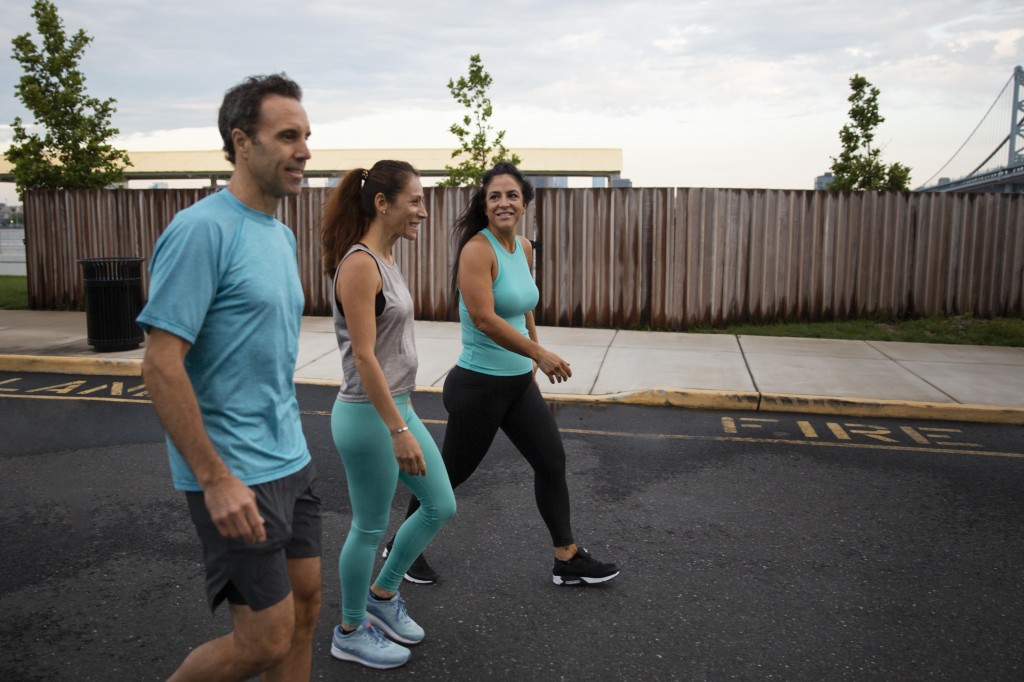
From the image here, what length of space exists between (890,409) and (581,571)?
4655mm

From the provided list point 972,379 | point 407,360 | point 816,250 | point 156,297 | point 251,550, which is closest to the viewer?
point 156,297

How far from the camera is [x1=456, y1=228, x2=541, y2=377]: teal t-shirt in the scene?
386 centimetres

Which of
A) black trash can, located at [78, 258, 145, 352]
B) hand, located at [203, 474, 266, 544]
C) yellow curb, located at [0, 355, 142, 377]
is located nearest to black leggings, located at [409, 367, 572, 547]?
hand, located at [203, 474, 266, 544]

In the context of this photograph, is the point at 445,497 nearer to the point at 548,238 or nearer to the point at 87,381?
the point at 87,381

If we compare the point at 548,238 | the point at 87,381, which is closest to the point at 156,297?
the point at 87,381

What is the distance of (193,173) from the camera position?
3331 cm

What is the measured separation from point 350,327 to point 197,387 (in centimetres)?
87

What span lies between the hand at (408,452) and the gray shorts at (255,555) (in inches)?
26.7

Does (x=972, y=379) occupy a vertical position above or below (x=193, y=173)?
below

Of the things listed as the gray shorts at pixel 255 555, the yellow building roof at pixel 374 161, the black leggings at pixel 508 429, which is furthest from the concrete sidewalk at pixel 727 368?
the yellow building roof at pixel 374 161

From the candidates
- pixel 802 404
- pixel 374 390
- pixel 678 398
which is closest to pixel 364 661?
pixel 374 390

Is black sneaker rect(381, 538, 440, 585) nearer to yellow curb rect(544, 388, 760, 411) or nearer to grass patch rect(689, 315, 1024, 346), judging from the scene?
yellow curb rect(544, 388, 760, 411)

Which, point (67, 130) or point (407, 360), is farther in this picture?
point (67, 130)

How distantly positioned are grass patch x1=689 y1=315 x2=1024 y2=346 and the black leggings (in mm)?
8548
